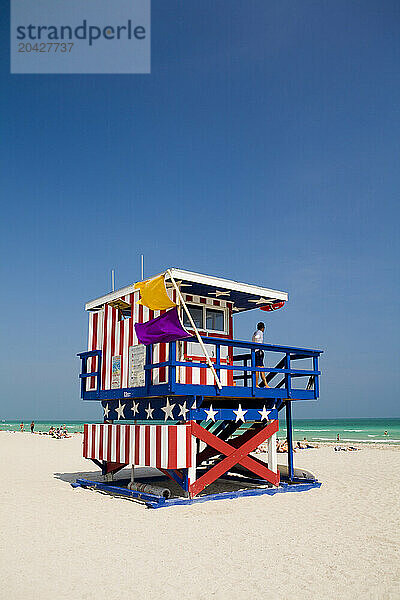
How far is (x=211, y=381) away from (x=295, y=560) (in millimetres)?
5923

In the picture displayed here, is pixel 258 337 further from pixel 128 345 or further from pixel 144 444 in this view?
pixel 144 444

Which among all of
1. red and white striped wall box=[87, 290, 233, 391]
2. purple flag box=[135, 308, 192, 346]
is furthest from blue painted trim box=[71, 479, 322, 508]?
purple flag box=[135, 308, 192, 346]

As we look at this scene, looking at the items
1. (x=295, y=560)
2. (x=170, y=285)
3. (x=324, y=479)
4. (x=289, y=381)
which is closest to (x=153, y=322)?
(x=170, y=285)

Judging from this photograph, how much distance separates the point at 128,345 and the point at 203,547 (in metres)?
6.08

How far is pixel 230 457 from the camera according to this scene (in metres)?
11.8

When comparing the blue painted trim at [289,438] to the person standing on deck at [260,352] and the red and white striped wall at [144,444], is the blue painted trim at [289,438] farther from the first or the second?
the red and white striped wall at [144,444]

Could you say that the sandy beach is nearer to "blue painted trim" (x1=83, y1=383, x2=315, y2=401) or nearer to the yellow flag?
"blue painted trim" (x1=83, y1=383, x2=315, y2=401)

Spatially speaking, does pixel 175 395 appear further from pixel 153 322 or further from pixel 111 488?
pixel 111 488

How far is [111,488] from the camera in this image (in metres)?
12.4

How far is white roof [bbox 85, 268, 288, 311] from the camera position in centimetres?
1173

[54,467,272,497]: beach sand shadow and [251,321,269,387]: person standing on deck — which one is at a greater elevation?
[251,321,269,387]: person standing on deck

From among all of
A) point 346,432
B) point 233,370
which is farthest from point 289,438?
point 346,432

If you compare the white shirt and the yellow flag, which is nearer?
the yellow flag

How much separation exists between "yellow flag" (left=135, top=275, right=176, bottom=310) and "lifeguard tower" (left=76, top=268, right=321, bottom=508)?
0.8 inches
